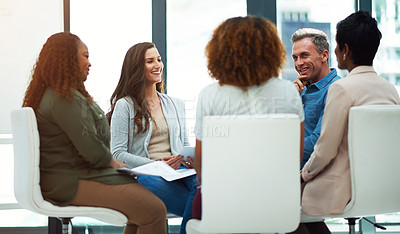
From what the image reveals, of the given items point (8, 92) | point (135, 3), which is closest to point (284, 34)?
point (135, 3)

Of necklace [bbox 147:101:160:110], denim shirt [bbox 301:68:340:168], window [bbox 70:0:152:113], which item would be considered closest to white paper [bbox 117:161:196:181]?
necklace [bbox 147:101:160:110]

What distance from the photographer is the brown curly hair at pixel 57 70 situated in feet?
7.43

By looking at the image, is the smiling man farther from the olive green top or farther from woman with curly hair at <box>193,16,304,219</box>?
the olive green top

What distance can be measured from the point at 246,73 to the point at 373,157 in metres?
0.72

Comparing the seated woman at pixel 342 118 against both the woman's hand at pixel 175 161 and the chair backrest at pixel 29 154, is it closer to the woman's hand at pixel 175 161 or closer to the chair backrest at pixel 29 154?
the woman's hand at pixel 175 161

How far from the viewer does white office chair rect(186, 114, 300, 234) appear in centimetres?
187

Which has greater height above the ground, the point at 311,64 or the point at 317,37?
the point at 317,37

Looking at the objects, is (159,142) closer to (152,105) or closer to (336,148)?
(152,105)

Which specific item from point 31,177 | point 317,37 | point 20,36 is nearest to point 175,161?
point 31,177

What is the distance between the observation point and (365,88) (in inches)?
87.0

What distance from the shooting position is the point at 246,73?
1.97 m

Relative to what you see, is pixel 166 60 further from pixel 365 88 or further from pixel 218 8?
pixel 365 88

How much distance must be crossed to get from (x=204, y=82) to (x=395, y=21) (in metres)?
1.65

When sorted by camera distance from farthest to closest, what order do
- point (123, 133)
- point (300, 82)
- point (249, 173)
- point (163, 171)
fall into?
1. point (300, 82)
2. point (123, 133)
3. point (163, 171)
4. point (249, 173)
